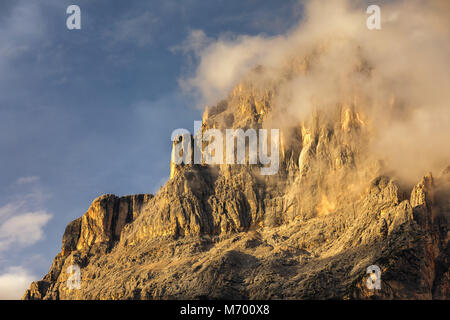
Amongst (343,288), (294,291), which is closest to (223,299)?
(294,291)
